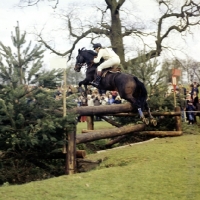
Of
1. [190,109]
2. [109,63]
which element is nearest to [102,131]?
[109,63]

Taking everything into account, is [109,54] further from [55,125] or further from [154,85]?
[55,125]

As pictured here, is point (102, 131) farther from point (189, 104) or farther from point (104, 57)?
point (189, 104)

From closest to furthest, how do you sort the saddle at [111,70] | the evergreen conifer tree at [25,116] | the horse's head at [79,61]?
the evergreen conifer tree at [25,116] < the saddle at [111,70] < the horse's head at [79,61]

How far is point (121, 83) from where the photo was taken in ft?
41.1

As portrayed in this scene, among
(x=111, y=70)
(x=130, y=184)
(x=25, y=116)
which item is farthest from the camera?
(x=111, y=70)

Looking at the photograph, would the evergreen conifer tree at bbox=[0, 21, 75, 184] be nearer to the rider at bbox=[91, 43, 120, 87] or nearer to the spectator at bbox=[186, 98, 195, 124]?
the rider at bbox=[91, 43, 120, 87]

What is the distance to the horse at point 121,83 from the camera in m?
12.4

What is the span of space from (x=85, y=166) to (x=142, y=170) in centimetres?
186

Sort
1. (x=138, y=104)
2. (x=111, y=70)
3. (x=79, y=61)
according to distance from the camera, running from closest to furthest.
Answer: (x=138, y=104)
(x=111, y=70)
(x=79, y=61)

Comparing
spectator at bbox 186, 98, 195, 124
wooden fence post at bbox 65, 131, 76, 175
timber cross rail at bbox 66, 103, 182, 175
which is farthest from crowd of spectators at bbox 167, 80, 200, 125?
wooden fence post at bbox 65, 131, 76, 175

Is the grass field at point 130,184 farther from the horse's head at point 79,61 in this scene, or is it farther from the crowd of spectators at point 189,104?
the crowd of spectators at point 189,104

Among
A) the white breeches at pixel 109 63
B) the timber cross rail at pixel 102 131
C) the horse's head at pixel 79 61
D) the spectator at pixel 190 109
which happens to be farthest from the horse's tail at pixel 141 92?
the spectator at pixel 190 109

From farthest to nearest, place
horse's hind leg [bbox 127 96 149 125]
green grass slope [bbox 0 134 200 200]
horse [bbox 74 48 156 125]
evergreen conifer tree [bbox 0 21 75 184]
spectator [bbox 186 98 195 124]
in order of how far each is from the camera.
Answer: spectator [bbox 186 98 195 124], horse [bbox 74 48 156 125], horse's hind leg [bbox 127 96 149 125], evergreen conifer tree [bbox 0 21 75 184], green grass slope [bbox 0 134 200 200]

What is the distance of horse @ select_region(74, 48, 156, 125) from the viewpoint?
1235 centimetres
